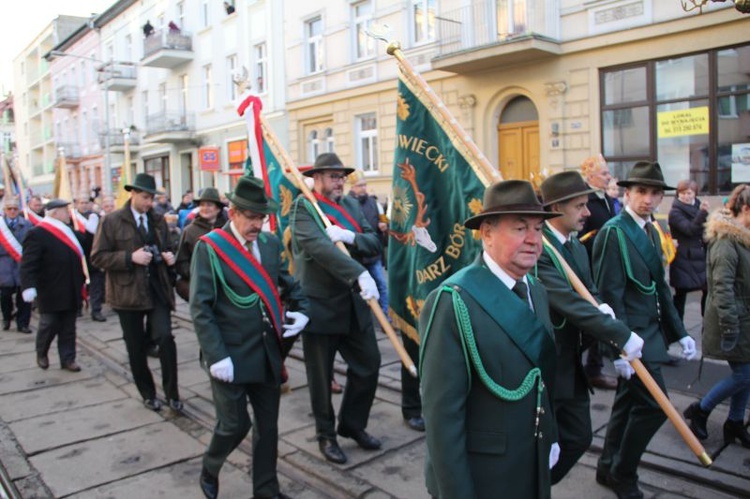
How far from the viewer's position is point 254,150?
6293mm

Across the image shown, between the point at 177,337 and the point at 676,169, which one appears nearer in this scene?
the point at 177,337

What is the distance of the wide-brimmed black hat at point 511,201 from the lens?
94.1 inches

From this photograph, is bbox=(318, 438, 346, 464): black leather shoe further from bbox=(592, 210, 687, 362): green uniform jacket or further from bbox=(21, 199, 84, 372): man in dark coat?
bbox=(21, 199, 84, 372): man in dark coat

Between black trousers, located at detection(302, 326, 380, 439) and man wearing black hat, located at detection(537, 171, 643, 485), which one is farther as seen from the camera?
black trousers, located at detection(302, 326, 380, 439)

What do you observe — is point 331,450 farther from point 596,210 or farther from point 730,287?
point 596,210

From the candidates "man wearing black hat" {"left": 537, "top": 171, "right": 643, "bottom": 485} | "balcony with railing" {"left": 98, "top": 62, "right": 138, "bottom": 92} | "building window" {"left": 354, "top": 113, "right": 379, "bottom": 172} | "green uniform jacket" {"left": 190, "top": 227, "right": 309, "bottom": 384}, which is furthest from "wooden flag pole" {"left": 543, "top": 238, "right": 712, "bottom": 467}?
"balcony with railing" {"left": 98, "top": 62, "right": 138, "bottom": 92}

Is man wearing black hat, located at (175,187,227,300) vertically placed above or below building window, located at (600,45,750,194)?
below

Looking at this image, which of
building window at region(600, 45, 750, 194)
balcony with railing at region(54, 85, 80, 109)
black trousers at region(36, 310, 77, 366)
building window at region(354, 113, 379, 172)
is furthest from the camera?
balcony with railing at region(54, 85, 80, 109)

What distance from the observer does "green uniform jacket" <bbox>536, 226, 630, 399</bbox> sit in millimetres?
3259

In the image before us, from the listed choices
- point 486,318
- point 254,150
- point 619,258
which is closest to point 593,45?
point 254,150

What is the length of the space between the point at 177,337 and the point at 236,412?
5.62 m

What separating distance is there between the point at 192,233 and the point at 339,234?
7.59 ft

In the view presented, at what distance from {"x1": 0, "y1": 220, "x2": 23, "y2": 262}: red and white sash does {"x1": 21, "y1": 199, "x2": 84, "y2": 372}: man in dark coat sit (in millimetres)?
2726

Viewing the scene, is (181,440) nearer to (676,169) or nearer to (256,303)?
(256,303)
